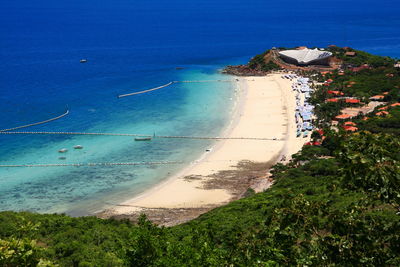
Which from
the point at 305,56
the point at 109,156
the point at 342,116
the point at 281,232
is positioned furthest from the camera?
the point at 305,56

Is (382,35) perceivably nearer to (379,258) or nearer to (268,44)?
(268,44)

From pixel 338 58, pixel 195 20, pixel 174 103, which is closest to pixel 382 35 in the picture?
pixel 338 58

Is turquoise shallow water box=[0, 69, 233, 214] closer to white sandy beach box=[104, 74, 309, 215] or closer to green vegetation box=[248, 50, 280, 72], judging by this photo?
white sandy beach box=[104, 74, 309, 215]

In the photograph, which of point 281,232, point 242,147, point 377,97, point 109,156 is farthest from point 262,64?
point 281,232

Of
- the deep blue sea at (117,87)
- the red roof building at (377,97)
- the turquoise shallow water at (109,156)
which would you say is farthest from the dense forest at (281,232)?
the red roof building at (377,97)

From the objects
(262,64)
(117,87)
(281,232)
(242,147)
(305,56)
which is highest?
(305,56)

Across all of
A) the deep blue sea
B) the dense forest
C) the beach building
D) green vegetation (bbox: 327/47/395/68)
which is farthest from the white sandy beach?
green vegetation (bbox: 327/47/395/68)

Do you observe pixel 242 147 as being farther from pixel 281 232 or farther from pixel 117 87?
pixel 281 232

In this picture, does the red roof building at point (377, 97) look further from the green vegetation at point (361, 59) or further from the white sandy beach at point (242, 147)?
the green vegetation at point (361, 59)
